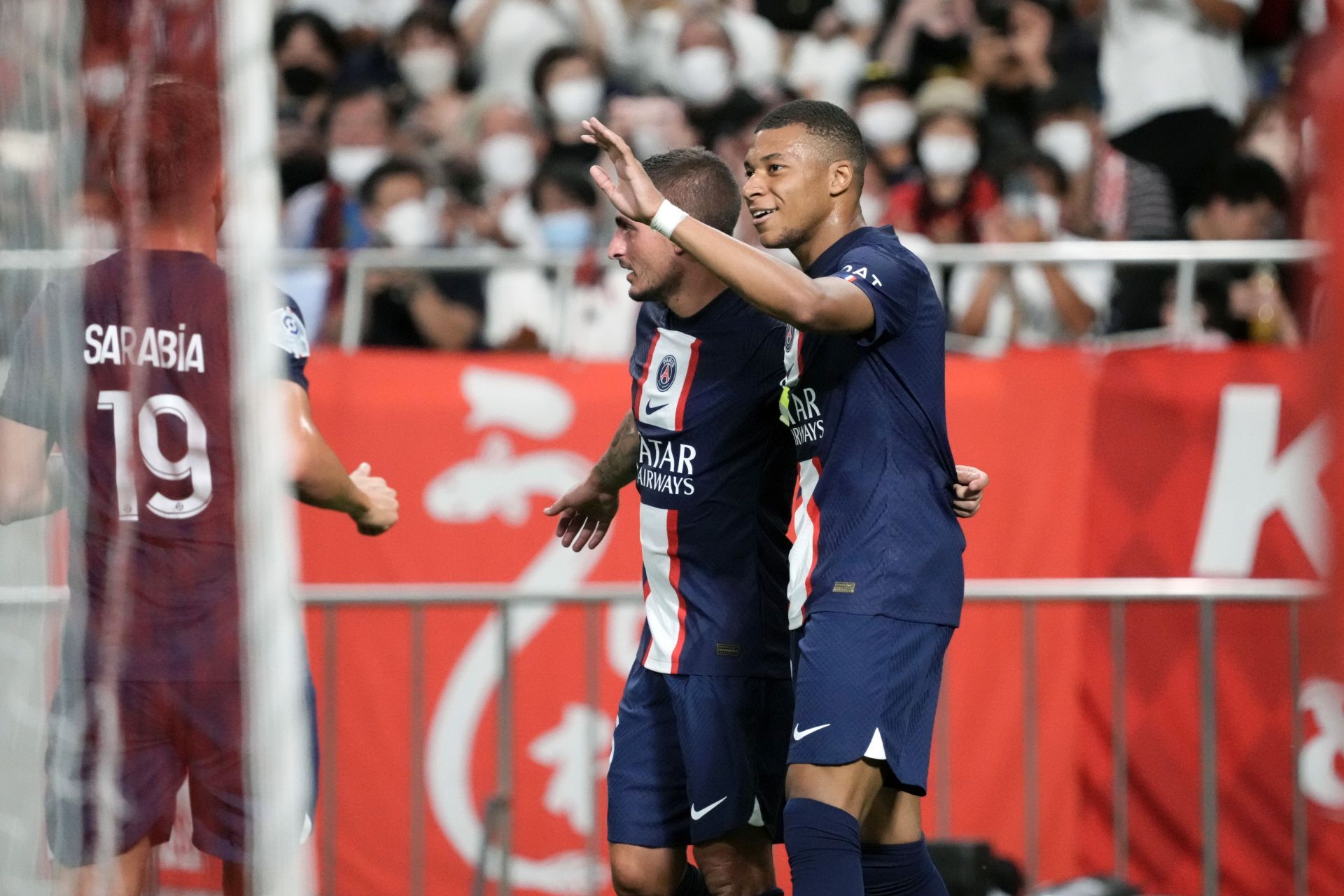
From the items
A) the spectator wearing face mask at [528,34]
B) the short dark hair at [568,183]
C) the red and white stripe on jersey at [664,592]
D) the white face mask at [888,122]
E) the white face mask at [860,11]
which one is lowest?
the red and white stripe on jersey at [664,592]

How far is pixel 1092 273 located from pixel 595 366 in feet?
7.52

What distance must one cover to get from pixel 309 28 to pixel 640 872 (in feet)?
22.5

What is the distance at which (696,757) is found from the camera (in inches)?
178

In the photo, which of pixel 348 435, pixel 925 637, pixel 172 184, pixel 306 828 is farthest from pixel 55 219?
pixel 348 435

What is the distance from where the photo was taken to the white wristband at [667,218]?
3.91 metres

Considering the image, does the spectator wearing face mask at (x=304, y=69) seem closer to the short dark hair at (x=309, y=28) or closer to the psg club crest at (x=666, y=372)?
the short dark hair at (x=309, y=28)

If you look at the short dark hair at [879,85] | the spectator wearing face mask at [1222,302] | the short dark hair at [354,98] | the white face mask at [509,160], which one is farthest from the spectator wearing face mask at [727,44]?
the spectator wearing face mask at [1222,302]

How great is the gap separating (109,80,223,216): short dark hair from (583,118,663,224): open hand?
33.0 inches

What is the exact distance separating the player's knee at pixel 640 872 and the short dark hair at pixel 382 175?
194 inches

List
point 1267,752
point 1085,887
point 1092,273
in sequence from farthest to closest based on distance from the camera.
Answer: point 1092,273, point 1267,752, point 1085,887

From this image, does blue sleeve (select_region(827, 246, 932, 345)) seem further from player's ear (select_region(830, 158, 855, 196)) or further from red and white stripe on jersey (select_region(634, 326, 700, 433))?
red and white stripe on jersey (select_region(634, 326, 700, 433))

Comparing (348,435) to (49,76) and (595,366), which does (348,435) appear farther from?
(49,76)

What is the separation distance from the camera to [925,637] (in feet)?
13.8

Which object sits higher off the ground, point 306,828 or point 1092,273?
point 1092,273
